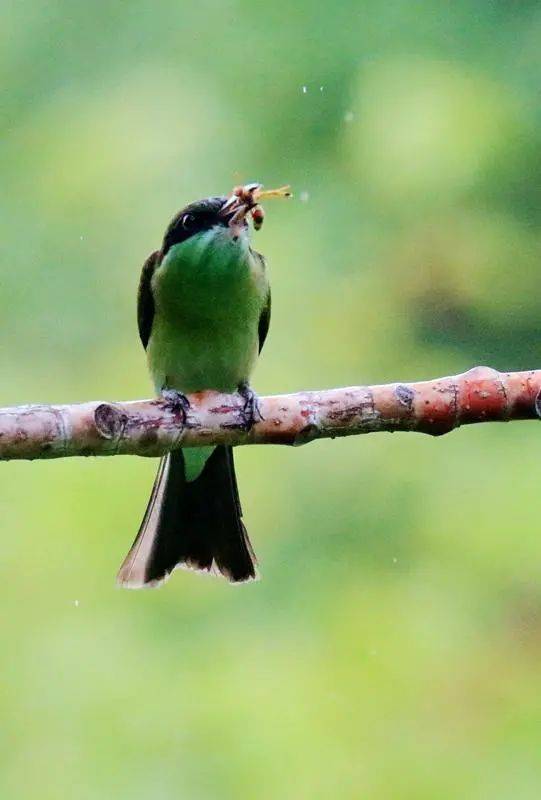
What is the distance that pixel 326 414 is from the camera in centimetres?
184

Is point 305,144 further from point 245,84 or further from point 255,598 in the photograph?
point 255,598

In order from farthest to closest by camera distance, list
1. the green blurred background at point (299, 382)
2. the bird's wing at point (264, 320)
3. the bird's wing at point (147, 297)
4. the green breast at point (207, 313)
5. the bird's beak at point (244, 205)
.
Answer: the green blurred background at point (299, 382)
the bird's wing at point (264, 320)
the bird's wing at point (147, 297)
the green breast at point (207, 313)
the bird's beak at point (244, 205)

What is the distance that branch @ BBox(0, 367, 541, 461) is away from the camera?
1812 mm

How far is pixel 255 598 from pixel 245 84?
6.22ft

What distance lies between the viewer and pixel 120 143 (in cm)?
447

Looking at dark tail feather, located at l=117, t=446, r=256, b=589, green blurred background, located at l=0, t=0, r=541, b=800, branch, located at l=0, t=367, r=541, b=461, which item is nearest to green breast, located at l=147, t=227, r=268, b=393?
dark tail feather, located at l=117, t=446, r=256, b=589

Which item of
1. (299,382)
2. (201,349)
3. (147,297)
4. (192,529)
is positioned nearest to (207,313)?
(201,349)

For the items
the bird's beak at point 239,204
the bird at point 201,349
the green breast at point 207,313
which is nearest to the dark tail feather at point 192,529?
the bird at point 201,349

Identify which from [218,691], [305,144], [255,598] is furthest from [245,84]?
[218,691]

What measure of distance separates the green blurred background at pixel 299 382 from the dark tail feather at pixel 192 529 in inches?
42.4

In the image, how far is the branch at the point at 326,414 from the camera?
181cm

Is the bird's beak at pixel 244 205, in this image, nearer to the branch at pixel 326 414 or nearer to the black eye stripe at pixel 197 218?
the black eye stripe at pixel 197 218

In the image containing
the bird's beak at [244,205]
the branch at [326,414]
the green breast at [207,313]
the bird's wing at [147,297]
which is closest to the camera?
the branch at [326,414]

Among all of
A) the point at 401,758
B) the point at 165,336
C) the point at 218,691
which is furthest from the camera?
the point at 401,758
